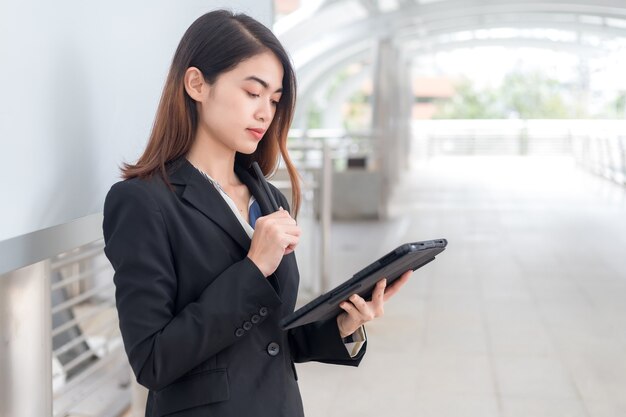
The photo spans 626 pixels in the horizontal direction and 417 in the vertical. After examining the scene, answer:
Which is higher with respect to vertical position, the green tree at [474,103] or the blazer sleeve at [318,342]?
the green tree at [474,103]

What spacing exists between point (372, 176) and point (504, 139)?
50.9 feet

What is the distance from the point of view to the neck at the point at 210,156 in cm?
139

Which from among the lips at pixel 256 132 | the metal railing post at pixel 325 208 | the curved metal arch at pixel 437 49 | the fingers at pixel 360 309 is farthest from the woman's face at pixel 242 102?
the curved metal arch at pixel 437 49

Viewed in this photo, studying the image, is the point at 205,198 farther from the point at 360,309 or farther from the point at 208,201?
the point at 360,309

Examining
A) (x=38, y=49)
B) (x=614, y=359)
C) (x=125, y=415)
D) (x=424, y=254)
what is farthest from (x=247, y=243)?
(x=614, y=359)

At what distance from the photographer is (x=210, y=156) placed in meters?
1.39

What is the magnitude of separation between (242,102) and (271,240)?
9.7 inches

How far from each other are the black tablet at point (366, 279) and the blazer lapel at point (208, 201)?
0.46 feet

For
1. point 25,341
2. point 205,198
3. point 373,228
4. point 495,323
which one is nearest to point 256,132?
point 205,198

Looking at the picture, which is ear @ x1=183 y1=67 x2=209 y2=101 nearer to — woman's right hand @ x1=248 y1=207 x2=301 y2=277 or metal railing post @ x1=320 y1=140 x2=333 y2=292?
woman's right hand @ x1=248 y1=207 x2=301 y2=277

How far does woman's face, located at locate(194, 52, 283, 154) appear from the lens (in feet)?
4.37

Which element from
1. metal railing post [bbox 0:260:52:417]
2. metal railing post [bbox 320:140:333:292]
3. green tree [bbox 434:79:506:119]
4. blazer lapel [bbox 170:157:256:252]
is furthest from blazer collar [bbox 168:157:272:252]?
green tree [bbox 434:79:506:119]

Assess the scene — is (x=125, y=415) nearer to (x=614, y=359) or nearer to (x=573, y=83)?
(x=614, y=359)

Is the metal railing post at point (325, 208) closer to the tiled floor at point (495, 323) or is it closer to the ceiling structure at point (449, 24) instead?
the tiled floor at point (495, 323)
